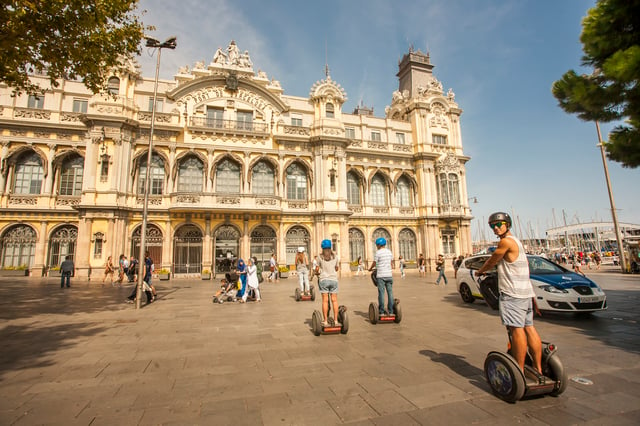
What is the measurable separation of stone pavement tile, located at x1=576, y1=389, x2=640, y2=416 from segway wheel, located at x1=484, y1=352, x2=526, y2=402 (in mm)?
750

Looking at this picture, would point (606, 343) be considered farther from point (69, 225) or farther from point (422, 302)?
point (69, 225)

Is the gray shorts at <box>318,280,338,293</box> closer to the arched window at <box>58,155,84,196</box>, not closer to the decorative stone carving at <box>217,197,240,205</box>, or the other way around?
the decorative stone carving at <box>217,197,240,205</box>

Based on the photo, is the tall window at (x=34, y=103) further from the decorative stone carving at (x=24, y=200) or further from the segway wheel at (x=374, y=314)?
the segway wheel at (x=374, y=314)

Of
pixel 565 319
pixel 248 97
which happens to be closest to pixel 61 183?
pixel 248 97

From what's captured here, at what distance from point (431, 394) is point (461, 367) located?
1.15m

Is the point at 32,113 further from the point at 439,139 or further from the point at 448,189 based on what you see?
the point at 448,189

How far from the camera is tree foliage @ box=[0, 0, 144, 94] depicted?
8016 mm

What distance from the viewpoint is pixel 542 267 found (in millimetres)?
9047

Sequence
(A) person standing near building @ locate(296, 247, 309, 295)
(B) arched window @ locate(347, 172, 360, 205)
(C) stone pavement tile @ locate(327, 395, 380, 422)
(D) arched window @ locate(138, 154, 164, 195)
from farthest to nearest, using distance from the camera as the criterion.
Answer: (B) arched window @ locate(347, 172, 360, 205) < (D) arched window @ locate(138, 154, 164, 195) < (A) person standing near building @ locate(296, 247, 309, 295) < (C) stone pavement tile @ locate(327, 395, 380, 422)

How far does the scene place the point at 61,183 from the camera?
918 inches

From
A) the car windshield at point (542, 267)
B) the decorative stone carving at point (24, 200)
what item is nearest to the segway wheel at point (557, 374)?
the car windshield at point (542, 267)

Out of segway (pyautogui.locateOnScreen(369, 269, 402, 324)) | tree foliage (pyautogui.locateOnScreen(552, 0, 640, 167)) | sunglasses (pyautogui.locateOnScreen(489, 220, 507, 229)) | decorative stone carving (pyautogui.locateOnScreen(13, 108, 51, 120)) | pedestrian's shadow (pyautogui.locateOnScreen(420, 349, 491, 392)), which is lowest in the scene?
pedestrian's shadow (pyautogui.locateOnScreen(420, 349, 491, 392))

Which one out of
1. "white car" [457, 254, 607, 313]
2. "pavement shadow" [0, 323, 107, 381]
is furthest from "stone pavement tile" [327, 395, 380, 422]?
"white car" [457, 254, 607, 313]

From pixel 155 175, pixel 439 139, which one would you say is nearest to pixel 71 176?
pixel 155 175
